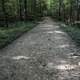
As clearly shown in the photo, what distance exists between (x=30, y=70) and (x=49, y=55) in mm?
2787

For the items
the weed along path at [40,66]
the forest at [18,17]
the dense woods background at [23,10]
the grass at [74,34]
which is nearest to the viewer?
the weed along path at [40,66]

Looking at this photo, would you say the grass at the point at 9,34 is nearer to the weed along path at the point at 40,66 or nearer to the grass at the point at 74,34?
the weed along path at the point at 40,66

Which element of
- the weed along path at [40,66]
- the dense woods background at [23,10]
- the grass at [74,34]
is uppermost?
the dense woods background at [23,10]

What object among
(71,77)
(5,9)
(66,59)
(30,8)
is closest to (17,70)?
(71,77)

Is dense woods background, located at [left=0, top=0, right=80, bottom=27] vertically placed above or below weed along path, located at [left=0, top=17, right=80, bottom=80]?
above

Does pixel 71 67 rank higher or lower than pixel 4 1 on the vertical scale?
lower

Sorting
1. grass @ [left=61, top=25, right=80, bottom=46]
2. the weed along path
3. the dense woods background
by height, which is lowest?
grass @ [left=61, top=25, right=80, bottom=46]

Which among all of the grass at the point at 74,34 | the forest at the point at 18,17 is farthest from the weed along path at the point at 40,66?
the grass at the point at 74,34

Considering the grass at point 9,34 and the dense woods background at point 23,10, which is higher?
the dense woods background at point 23,10

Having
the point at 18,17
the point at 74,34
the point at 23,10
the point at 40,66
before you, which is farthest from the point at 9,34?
the point at 23,10

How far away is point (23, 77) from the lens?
644cm

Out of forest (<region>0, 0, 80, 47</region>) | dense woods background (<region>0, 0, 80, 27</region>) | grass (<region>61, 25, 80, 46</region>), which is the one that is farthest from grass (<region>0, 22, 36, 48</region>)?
dense woods background (<region>0, 0, 80, 27</region>)

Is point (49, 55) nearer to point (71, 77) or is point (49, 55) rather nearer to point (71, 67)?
point (71, 67)

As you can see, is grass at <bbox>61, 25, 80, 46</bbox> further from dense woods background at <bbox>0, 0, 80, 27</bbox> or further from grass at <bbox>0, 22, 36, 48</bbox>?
dense woods background at <bbox>0, 0, 80, 27</bbox>
